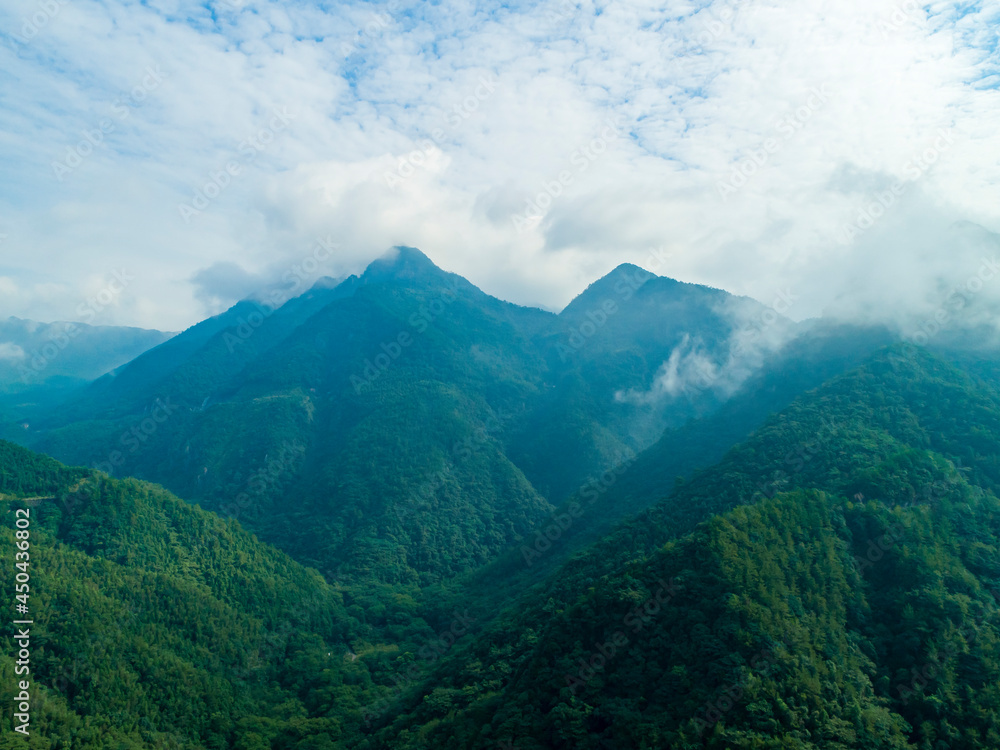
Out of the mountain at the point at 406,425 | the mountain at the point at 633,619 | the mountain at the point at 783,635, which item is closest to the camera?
the mountain at the point at 783,635

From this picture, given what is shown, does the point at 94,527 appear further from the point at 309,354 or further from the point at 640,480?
the point at 309,354

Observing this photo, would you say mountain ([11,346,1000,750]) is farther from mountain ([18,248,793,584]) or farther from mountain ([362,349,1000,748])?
mountain ([18,248,793,584])

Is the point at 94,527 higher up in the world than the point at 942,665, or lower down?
higher up

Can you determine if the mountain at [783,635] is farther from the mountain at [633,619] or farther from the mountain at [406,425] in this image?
the mountain at [406,425]

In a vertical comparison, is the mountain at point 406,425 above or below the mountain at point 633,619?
above

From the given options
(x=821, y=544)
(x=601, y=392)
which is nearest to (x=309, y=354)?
(x=601, y=392)

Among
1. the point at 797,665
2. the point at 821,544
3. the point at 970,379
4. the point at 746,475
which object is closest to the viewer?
the point at 797,665

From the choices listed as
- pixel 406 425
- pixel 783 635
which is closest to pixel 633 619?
pixel 783 635

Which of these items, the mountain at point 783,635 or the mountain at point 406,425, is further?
the mountain at point 406,425

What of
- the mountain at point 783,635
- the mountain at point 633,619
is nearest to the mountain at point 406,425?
the mountain at point 633,619

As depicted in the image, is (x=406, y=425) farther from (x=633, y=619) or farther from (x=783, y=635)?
(x=783, y=635)
